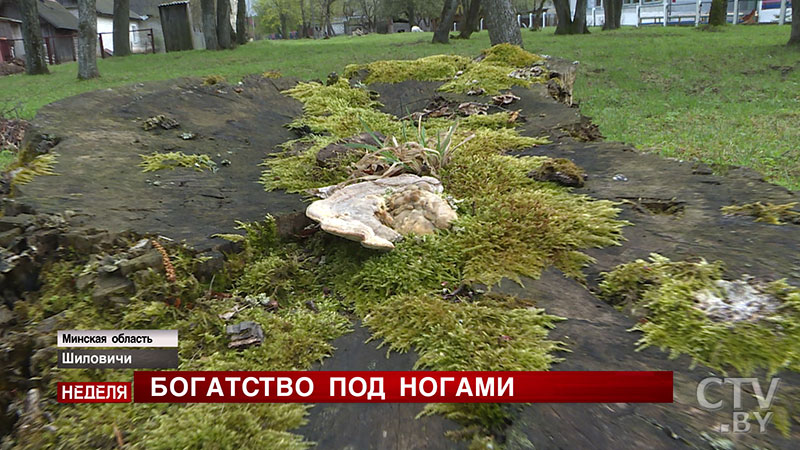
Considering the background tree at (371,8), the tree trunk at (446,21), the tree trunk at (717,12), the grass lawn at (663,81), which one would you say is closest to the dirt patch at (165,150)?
the grass lawn at (663,81)

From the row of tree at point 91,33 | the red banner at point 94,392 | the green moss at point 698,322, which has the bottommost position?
the red banner at point 94,392

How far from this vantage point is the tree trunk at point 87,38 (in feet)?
47.6

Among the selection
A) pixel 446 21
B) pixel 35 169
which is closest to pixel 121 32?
pixel 446 21

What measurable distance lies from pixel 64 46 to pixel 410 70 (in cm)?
3715

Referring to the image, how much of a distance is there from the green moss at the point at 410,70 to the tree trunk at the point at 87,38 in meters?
13.1

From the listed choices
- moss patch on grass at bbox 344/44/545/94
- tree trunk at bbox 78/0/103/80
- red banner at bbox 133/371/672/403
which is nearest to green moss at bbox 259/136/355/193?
red banner at bbox 133/371/672/403

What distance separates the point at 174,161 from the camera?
2.91m

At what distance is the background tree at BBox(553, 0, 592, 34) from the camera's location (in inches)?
902

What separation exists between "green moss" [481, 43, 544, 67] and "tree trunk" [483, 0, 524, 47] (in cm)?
567

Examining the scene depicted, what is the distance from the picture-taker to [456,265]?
206cm

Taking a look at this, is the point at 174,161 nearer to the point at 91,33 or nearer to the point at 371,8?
the point at 91,33

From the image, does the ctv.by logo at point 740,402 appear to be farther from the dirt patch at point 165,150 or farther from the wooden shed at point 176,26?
the wooden shed at point 176,26

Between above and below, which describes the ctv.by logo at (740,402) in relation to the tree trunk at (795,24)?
below

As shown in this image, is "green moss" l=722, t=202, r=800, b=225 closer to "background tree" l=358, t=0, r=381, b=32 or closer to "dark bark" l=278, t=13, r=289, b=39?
"background tree" l=358, t=0, r=381, b=32
